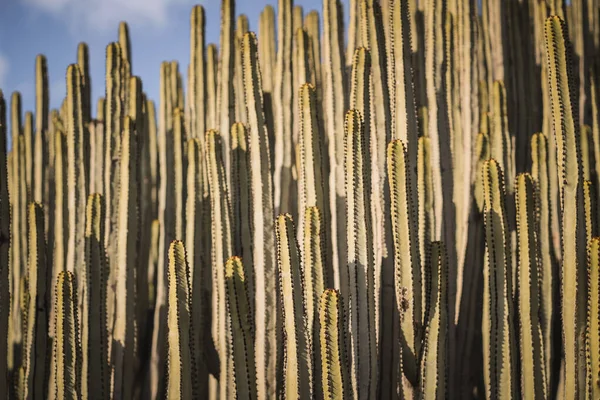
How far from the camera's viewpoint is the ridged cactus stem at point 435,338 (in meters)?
1.64

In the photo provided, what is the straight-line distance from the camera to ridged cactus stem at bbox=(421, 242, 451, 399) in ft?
5.40

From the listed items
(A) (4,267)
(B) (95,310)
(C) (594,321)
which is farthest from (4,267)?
(C) (594,321)

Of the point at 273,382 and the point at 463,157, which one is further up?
the point at 463,157

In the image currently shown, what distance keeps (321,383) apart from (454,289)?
2.60 ft

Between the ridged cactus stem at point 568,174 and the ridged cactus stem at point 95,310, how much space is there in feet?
5.06

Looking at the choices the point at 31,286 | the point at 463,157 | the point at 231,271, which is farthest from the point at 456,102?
the point at 31,286

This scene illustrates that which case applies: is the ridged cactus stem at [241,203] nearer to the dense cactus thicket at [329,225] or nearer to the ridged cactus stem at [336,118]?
the dense cactus thicket at [329,225]

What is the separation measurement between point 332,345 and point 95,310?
934mm

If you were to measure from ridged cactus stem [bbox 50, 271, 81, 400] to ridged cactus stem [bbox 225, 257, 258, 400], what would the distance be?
0.50 meters

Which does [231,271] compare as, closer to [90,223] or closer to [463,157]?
[90,223]

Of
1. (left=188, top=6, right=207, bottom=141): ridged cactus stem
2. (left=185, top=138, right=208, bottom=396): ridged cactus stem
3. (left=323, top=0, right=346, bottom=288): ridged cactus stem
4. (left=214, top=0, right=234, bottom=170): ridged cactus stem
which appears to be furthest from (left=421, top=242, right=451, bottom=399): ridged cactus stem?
(left=188, top=6, right=207, bottom=141): ridged cactus stem

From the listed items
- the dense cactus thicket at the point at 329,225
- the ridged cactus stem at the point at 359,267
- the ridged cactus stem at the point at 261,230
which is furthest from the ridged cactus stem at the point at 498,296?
the ridged cactus stem at the point at 261,230

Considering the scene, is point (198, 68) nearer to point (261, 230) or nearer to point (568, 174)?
point (261, 230)

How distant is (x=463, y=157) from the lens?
2244mm
